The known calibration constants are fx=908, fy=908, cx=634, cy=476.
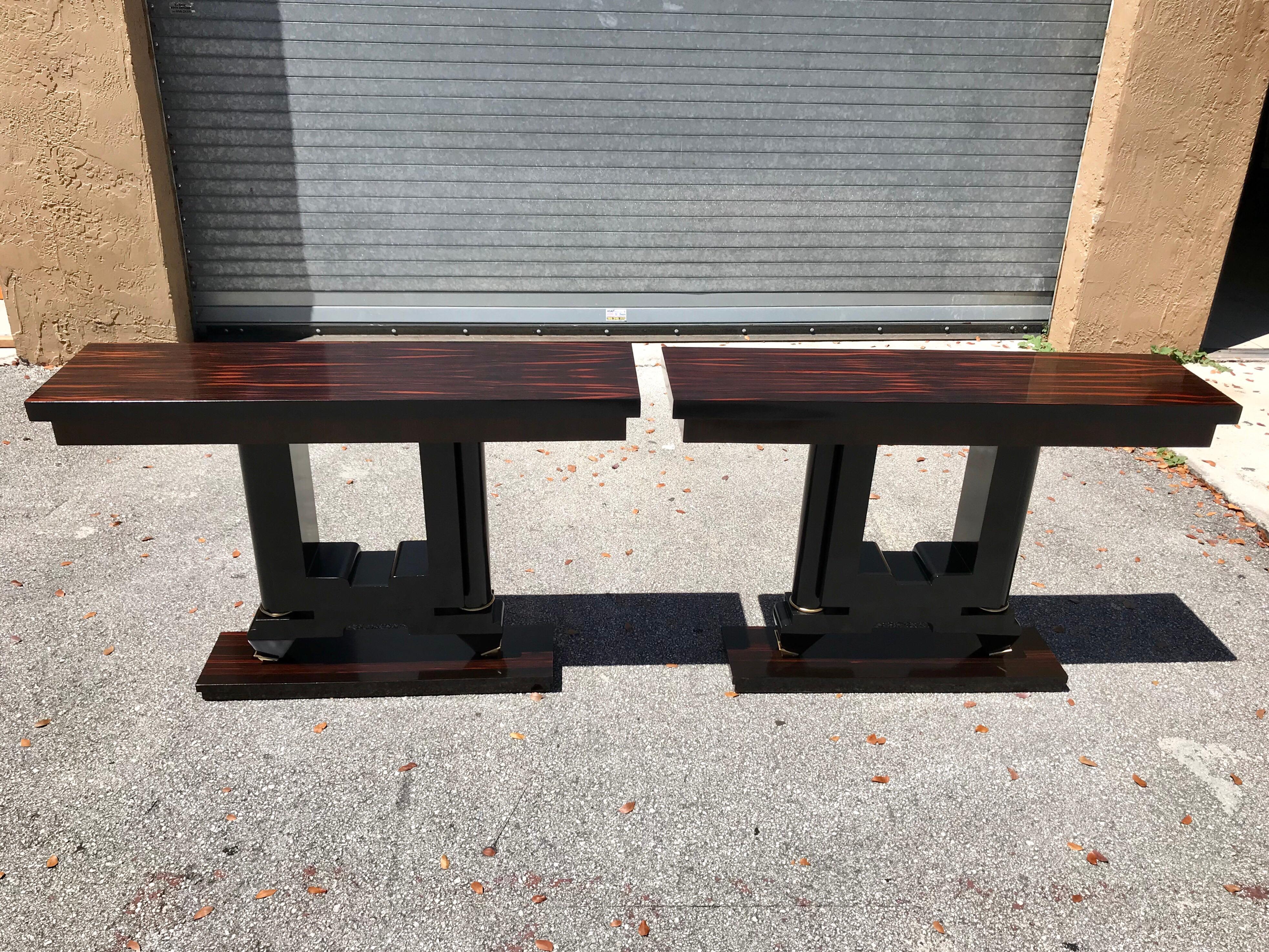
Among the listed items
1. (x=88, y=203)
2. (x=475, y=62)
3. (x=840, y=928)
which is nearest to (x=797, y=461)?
(x=840, y=928)

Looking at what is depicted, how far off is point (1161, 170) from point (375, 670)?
21.1ft

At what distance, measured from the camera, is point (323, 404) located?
297 cm

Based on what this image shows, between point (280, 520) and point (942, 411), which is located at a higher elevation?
point (942, 411)

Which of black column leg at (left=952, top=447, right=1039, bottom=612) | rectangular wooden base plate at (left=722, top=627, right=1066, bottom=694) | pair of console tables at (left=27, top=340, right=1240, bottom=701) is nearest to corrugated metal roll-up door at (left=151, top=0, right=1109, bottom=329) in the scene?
pair of console tables at (left=27, top=340, right=1240, bottom=701)

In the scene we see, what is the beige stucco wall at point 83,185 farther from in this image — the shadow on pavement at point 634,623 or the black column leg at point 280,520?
the shadow on pavement at point 634,623

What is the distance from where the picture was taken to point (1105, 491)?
17.4 ft

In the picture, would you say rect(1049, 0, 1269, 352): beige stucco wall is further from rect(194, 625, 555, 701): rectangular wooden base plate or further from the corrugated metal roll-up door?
rect(194, 625, 555, 701): rectangular wooden base plate

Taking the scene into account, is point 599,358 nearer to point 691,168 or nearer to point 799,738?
point 799,738

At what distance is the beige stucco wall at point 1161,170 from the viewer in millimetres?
6258

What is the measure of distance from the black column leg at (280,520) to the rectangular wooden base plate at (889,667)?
1728 millimetres

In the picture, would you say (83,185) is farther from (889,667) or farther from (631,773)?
(889,667)

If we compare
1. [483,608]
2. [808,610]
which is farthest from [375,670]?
[808,610]

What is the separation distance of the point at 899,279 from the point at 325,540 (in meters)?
5.08

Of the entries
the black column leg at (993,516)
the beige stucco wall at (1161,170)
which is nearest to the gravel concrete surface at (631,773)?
the black column leg at (993,516)
